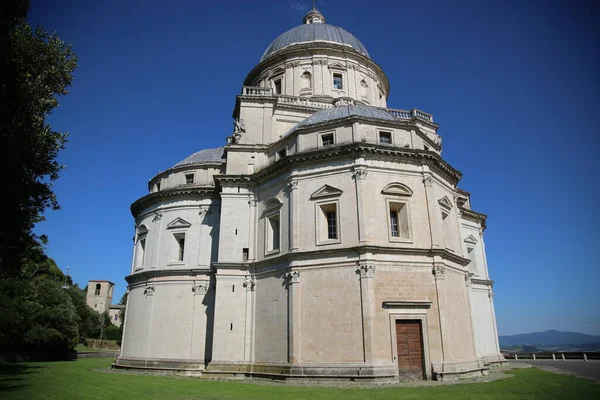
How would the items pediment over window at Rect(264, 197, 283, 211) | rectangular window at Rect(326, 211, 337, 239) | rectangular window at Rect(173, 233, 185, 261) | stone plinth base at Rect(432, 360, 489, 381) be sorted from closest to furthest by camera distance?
stone plinth base at Rect(432, 360, 489, 381) → rectangular window at Rect(326, 211, 337, 239) → pediment over window at Rect(264, 197, 283, 211) → rectangular window at Rect(173, 233, 185, 261)

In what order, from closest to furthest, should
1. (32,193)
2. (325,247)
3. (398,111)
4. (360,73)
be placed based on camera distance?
1. (32,193)
2. (325,247)
3. (398,111)
4. (360,73)

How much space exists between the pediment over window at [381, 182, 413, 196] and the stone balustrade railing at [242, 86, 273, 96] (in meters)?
12.9

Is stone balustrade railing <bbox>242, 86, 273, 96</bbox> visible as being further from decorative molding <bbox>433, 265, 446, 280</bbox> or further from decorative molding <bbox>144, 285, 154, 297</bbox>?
decorative molding <bbox>433, 265, 446, 280</bbox>

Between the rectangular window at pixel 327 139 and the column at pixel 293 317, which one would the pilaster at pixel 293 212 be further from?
the rectangular window at pixel 327 139

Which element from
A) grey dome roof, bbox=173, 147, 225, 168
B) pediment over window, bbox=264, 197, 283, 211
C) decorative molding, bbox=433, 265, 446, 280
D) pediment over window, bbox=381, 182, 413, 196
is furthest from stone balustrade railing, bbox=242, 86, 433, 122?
decorative molding, bbox=433, 265, 446, 280

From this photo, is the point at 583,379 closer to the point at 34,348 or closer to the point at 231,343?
the point at 231,343

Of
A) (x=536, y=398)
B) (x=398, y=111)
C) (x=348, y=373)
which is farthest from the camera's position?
(x=398, y=111)

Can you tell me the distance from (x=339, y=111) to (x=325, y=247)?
8974mm

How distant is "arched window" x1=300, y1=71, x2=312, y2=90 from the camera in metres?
35.3

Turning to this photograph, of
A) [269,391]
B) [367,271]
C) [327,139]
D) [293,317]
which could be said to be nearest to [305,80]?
[327,139]

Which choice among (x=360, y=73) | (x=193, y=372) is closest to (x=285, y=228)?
(x=193, y=372)

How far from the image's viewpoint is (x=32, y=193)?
16.3 m

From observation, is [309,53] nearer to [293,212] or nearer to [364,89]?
[364,89]

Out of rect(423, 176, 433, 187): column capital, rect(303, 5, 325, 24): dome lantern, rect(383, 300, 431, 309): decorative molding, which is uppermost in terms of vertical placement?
rect(303, 5, 325, 24): dome lantern
